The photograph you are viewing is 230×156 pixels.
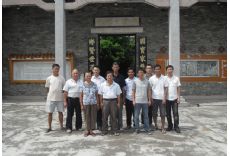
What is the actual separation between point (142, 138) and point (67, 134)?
1.54 meters

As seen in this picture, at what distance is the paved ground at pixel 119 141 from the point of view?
18.8ft

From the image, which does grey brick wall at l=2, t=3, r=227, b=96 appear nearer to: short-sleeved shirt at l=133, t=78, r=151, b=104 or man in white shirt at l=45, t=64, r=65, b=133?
man in white shirt at l=45, t=64, r=65, b=133

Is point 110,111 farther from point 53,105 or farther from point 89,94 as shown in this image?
point 53,105

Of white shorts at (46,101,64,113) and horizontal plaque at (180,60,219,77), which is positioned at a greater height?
horizontal plaque at (180,60,219,77)

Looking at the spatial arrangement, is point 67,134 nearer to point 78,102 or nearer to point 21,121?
point 78,102

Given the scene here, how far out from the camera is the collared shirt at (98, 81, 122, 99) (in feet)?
22.7

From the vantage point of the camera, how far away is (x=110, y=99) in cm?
696

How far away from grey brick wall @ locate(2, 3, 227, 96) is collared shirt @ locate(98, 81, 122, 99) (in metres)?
6.77

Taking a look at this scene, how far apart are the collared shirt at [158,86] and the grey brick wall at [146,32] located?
644 cm

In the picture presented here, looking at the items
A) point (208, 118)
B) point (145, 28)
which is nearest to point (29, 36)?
point (145, 28)

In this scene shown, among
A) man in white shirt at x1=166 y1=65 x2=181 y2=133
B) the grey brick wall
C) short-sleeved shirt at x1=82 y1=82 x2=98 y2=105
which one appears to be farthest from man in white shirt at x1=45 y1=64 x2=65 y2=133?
the grey brick wall

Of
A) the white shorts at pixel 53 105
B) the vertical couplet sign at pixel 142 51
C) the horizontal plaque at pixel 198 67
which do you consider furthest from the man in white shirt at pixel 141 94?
the horizontal plaque at pixel 198 67

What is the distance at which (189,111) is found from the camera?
405 inches

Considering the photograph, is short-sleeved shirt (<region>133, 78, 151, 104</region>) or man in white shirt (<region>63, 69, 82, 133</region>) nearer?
short-sleeved shirt (<region>133, 78, 151, 104</region>)
